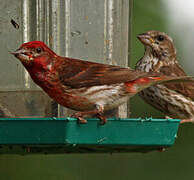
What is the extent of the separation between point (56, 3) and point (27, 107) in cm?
105

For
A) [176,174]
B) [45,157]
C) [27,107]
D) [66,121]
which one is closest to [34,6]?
[27,107]

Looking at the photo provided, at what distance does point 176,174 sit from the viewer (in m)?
11.4

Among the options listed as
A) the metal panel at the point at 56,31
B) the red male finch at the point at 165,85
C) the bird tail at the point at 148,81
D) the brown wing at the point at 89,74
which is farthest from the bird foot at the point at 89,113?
the red male finch at the point at 165,85

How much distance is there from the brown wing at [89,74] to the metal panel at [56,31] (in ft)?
1.03

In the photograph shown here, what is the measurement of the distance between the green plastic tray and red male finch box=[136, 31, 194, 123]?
1.49 metres

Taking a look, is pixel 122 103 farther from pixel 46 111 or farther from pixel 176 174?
pixel 176 174

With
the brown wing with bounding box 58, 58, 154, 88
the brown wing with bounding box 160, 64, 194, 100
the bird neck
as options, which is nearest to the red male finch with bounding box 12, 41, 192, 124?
the brown wing with bounding box 58, 58, 154, 88

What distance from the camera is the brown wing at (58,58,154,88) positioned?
7559mm

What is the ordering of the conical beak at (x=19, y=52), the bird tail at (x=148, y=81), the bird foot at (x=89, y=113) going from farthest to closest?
the bird tail at (x=148, y=81)
the conical beak at (x=19, y=52)
the bird foot at (x=89, y=113)

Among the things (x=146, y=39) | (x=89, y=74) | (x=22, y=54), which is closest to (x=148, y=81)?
(x=89, y=74)

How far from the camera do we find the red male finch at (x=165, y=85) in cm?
894

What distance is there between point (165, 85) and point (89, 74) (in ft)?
5.35

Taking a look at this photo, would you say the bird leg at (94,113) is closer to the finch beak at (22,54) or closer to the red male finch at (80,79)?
the red male finch at (80,79)

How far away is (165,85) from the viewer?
9.01m
